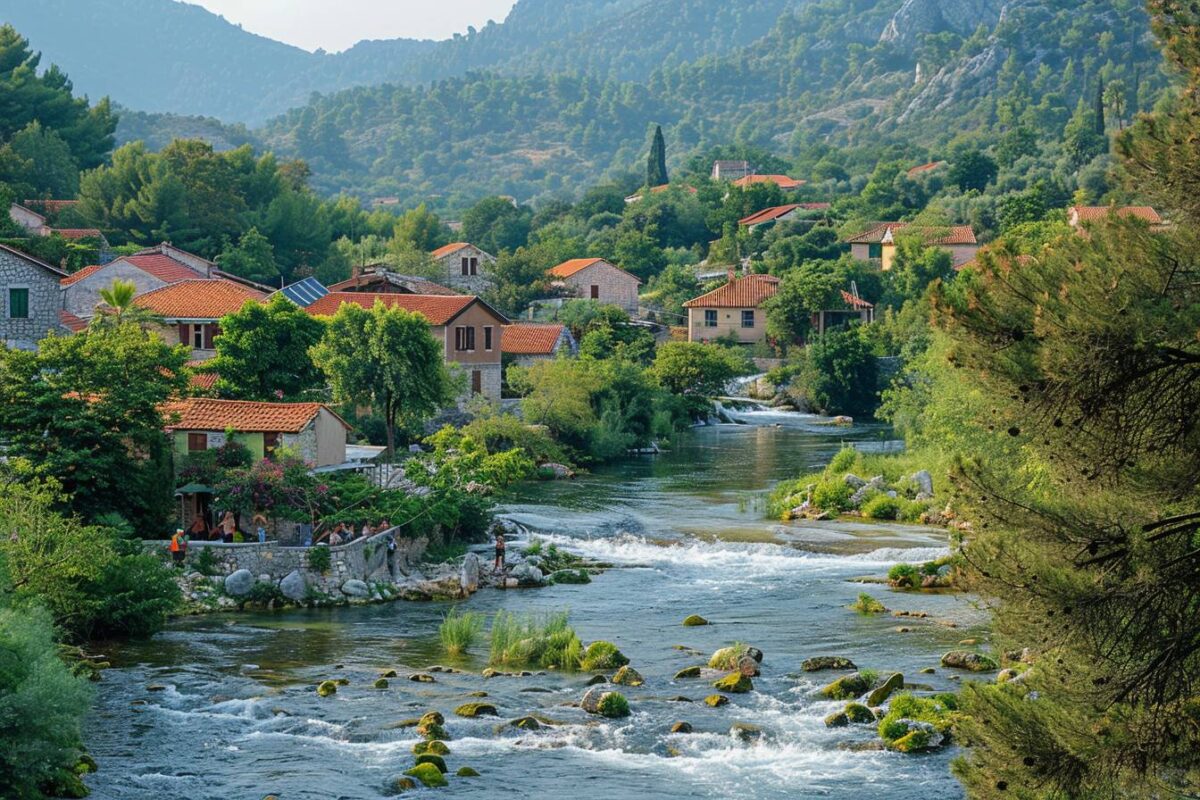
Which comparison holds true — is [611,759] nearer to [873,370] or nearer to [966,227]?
[873,370]

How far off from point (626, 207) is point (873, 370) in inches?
2327

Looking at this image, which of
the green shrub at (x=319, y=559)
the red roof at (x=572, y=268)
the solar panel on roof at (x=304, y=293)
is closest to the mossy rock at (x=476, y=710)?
the green shrub at (x=319, y=559)

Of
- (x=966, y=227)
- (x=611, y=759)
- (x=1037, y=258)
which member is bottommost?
(x=611, y=759)

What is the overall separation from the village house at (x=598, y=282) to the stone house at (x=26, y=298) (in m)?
43.4

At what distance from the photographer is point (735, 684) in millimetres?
27031

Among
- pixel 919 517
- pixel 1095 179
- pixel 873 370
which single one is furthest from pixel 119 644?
pixel 1095 179

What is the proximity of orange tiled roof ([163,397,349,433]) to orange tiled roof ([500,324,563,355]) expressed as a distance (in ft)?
100

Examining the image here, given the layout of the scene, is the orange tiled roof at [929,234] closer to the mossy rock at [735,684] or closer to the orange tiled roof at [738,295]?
the orange tiled roof at [738,295]

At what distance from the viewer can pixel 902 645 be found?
3006 cm

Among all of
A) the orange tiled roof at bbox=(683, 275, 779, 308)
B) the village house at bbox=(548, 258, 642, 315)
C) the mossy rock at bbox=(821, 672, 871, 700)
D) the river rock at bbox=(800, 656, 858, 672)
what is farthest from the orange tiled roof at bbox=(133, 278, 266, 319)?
the village house at bbox=(548, 258, 642, 315)

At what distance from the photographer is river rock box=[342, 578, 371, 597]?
35.1 meters

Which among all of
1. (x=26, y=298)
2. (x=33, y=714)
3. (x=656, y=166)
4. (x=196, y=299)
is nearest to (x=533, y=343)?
(x=196, y=299)

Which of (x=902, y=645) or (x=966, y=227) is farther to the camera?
(x=966, y=227)

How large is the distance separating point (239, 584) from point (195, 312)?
25646mm
